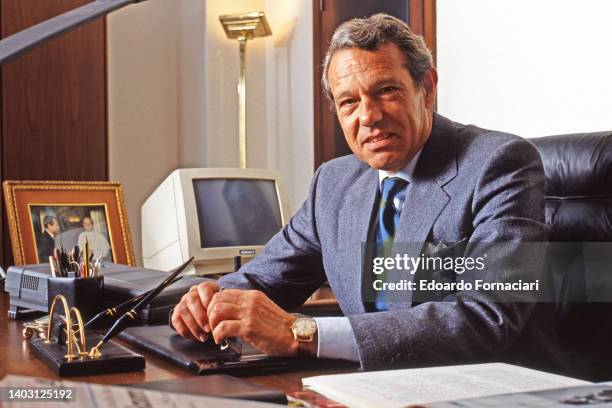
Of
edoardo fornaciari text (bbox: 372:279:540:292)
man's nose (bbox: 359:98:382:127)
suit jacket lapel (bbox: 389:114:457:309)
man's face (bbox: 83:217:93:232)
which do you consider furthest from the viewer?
man's face (bbox: 83:217:93:232)

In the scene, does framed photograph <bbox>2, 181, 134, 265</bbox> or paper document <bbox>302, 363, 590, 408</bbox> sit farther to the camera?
framed photograph <bbox>2, 181, 134, 265</bbox>

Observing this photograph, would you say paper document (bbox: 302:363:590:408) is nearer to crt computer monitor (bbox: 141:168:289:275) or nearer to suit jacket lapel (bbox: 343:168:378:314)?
suit jacket lapel (bbox: 343:168:378:314)

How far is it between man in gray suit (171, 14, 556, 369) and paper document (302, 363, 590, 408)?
0.78ft

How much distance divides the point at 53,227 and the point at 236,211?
662 millimetres

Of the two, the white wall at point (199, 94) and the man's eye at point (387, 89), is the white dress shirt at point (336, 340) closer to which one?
the man's eye at point (387, 89)

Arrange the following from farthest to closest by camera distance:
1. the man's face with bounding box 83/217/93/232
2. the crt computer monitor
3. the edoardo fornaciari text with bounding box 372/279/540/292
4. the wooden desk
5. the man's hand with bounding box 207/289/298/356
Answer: the crt computer monitor, the man's face with bounding box 83/217/93/232, the edoardo fornaciari text with bounding box 372/279/540/292, the man's hand with bounding box 207/289/298/356, the wooden desk

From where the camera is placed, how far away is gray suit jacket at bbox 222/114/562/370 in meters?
1.18

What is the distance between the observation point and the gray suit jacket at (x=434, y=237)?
3.87ft

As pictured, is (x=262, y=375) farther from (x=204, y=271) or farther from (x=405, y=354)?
(x=204, y=271)

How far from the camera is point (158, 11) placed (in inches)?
151

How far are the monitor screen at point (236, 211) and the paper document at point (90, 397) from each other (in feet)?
6.45

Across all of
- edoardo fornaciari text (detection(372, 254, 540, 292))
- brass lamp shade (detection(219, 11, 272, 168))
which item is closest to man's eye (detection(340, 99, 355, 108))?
edoardo fornaciari text (detection(372, 254, 540, 292))

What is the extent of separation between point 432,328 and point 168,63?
9.91ft

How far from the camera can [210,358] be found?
40.6 inches
